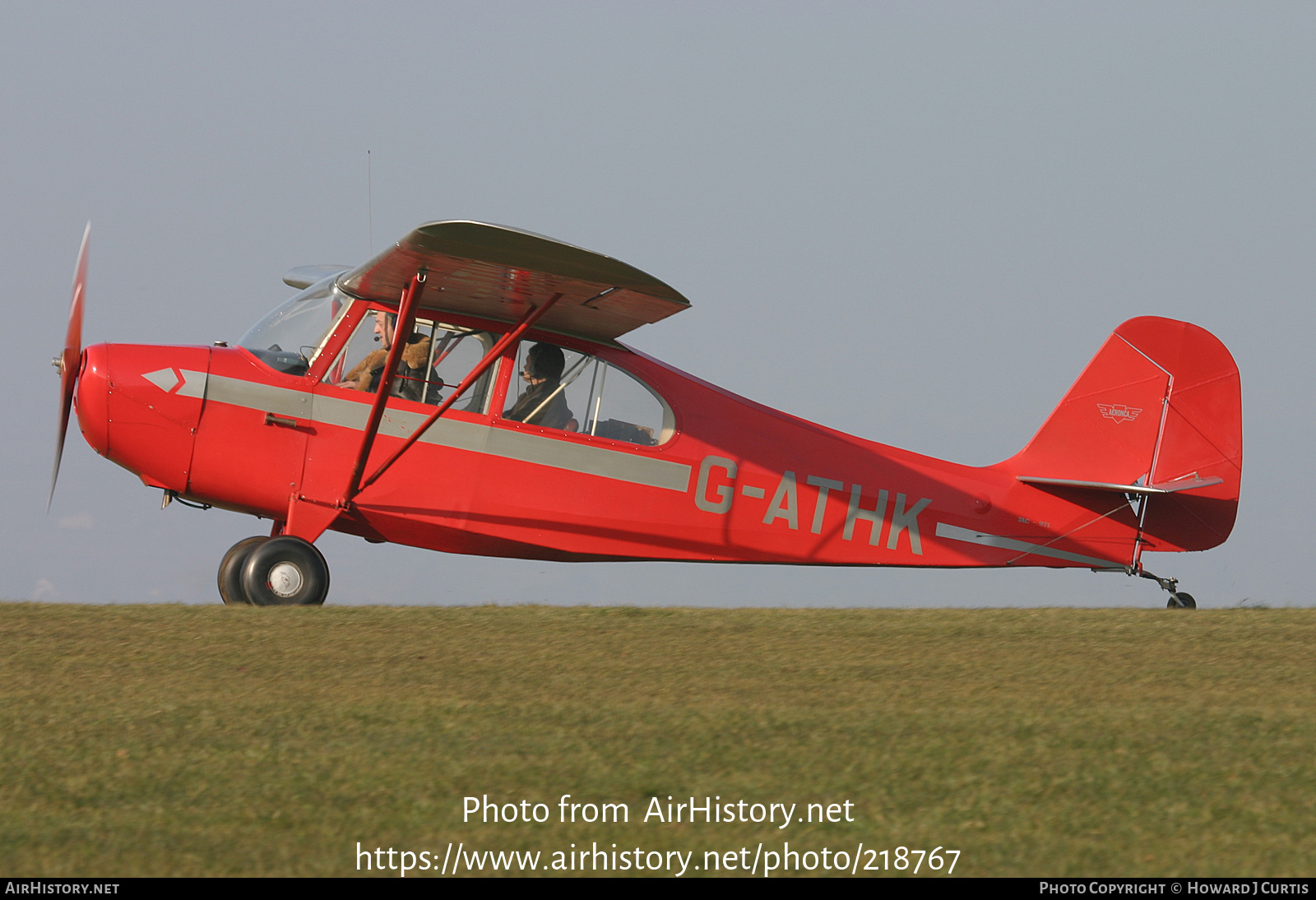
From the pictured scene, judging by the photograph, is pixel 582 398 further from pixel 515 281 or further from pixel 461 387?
pixel 515 281

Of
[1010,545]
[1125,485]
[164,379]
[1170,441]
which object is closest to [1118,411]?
[1170,441]

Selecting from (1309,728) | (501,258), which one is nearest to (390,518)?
(501,258)

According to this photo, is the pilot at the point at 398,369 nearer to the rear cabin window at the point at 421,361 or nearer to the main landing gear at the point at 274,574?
the rear cabin window at the point at 421,361

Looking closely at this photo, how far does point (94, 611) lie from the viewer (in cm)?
771

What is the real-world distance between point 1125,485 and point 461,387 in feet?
21.0

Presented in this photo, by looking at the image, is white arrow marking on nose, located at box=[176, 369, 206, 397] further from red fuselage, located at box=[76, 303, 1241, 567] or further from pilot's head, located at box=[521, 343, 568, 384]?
pilot's head, located at box=[521, 343, 568, 384]

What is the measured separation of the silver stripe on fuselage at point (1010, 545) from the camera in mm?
10703

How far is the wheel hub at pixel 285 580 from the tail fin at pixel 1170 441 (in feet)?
21.9

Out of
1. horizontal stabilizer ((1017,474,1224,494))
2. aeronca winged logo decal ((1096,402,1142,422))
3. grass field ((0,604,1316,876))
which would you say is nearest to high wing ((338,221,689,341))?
grass field ((0,604,1316,876))

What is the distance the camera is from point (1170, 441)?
11094 millimetres

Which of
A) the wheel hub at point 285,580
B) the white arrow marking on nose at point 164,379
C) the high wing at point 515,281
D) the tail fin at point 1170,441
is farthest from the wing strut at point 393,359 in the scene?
the tail fin at point 1170,441

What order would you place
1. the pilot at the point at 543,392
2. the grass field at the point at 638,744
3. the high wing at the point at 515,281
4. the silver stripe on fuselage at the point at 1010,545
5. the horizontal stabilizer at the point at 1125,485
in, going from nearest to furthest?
the grass field at the point at 638,744 < the high wing at the point at 515,281 < the pilot at the point at 543,392 < the silver stripe on fuselage at the point at 1010,545 < the horizontal stabilizer at the point at 1125,485

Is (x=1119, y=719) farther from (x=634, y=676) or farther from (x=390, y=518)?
(x=390, y=518)

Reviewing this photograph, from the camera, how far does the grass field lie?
3.78 m
